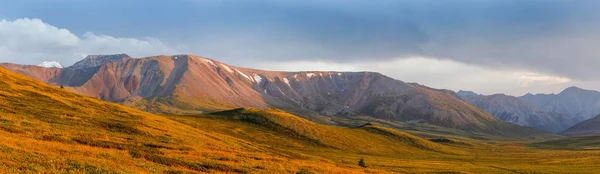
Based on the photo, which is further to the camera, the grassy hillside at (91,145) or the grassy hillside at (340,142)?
the grassy hillside at (340,142)

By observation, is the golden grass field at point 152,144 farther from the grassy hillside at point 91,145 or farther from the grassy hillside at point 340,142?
the grassy hillside at point 340,142

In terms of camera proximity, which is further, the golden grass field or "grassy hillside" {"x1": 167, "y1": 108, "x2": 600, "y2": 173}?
"grassy hillside" {"x1": 167, "y1": 108, "x2": 600, "y2": 173}

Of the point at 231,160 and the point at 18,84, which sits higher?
the point at 18,84

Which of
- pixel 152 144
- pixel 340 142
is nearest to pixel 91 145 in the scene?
pixel 152 144

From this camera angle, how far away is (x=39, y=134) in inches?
2142

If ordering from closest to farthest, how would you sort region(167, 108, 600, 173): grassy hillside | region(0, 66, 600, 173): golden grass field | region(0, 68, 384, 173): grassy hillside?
region(0, 68, 384, 173): grassy hillside
region(0, 66, 600, 173): golden grass field
region(167, 108, 600, 173): grassy hillside

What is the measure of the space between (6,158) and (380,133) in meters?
167

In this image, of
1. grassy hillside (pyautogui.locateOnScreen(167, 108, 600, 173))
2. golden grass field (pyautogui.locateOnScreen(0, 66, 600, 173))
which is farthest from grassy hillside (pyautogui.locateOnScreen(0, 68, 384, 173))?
grassy hillside (pyautogui.locateOnScreen(167, 108, 600, 173))

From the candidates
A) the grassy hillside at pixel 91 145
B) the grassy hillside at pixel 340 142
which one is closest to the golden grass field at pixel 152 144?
the grassy hillside at pixel 91 145

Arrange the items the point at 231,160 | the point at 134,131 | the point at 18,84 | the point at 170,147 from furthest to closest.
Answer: the point at 18,84 → the point at 134,131 → the point at 170,147 → the point at 231,160

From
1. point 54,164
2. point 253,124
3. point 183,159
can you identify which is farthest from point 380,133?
point 54,164

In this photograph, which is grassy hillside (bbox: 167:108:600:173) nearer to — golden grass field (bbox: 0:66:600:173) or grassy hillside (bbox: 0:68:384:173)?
golden grass field (bbox: 0:66:600:173)

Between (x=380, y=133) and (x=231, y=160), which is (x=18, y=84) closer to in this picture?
(x=231, y=160)

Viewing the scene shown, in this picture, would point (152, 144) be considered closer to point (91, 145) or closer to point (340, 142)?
point (91, 145)
